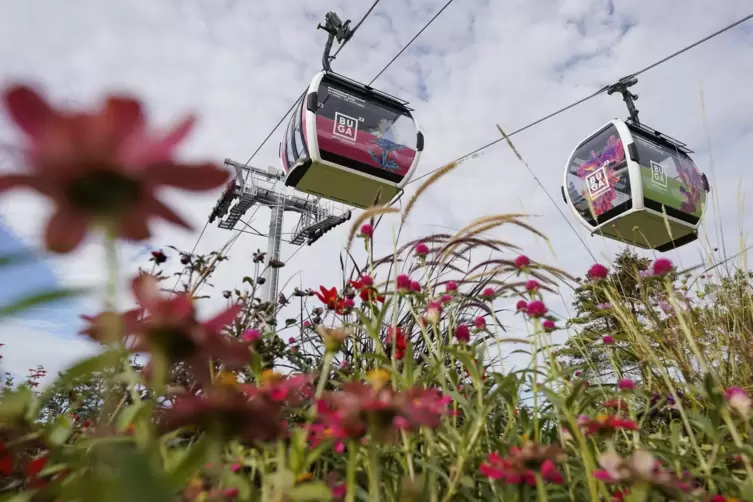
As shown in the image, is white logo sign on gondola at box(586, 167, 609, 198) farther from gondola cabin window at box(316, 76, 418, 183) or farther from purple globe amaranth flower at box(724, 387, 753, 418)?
purple globe amaranth flower at box(724, 387, 753, 418)

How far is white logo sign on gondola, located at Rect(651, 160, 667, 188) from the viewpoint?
9.83ft

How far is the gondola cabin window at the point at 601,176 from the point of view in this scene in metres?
2.98

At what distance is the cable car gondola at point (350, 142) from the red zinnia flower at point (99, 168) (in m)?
2.25

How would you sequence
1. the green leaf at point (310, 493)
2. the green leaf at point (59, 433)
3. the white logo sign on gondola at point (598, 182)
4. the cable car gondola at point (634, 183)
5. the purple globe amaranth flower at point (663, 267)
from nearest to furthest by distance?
the green leaf at point (310, 493)
the green leaf at point (59, 433)
the purple globe amaranth flower at point (663, 267)
the cable car gondola at point (634, 183)
the white logo sign on gondola at point (598, 182)

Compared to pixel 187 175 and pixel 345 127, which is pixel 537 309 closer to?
pixel 187 175

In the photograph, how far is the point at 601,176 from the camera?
3.13 m

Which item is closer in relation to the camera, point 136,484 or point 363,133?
point 136,484

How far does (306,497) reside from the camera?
314 millimetres

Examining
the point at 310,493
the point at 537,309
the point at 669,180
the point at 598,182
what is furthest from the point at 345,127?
the point at 310,493

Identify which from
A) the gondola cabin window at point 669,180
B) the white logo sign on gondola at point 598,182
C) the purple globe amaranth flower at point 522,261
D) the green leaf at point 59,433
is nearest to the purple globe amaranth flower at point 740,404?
the purple globe amaranth flower at point 522,261

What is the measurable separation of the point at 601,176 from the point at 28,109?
3.40 meters

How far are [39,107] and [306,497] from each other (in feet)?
0.90

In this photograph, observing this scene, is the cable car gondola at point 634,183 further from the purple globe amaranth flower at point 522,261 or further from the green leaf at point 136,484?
the green leaf at point 136,484

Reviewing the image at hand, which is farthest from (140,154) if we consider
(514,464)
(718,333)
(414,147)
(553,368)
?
(414,147)
